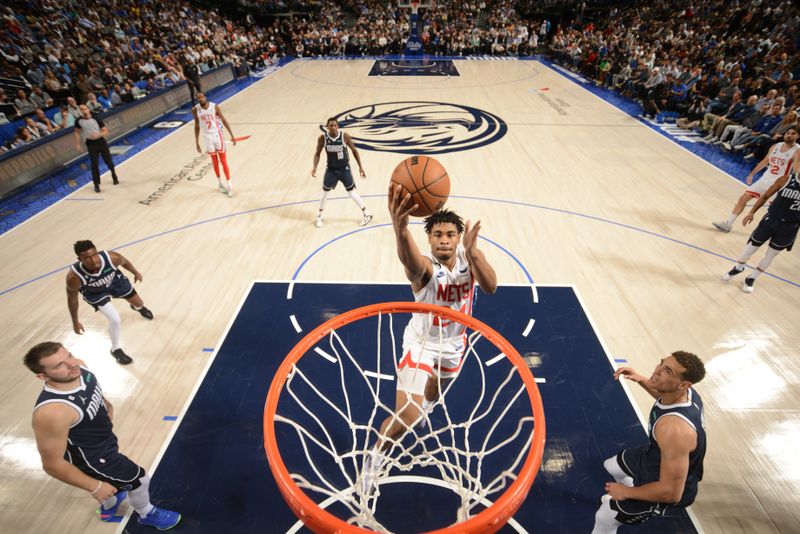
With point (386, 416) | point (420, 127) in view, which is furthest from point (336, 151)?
point (420, 127)

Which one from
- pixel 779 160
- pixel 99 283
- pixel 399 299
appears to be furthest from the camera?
pixel 779 160

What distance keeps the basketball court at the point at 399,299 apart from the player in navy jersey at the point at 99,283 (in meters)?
0.43

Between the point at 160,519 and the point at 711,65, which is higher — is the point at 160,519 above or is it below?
below

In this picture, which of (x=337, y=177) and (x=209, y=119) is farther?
(x=209, y=119)

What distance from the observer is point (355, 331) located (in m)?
4.75

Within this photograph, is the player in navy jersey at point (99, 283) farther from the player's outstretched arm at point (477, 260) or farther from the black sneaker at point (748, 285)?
the black sneaker at point (748, 285)

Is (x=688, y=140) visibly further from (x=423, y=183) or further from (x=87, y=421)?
(x=87, y=421)

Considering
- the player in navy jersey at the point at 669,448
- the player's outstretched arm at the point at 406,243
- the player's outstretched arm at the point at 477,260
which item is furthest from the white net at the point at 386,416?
the player in navy jersey at the point at 669,448

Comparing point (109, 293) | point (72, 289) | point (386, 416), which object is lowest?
point (386, 416)

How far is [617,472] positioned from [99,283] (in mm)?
4842

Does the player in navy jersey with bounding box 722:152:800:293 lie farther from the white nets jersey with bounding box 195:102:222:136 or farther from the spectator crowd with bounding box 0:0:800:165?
the white nets jersey with bounding box 195:102:222:136

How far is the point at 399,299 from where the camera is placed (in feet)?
17.0

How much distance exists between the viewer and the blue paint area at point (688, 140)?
9078 mm

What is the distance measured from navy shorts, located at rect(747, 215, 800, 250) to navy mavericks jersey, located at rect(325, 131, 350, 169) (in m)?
5.40
